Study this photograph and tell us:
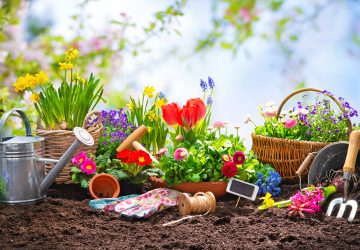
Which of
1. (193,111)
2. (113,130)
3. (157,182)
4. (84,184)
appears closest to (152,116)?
(113,130)

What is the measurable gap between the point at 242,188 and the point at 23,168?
3.85 ft

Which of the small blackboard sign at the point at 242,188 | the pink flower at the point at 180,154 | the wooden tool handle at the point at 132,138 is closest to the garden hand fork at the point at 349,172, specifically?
the small blackboard sign at the point at 242,188

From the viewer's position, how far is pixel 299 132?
12.3ft

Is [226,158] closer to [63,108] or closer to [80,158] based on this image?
[80,158]

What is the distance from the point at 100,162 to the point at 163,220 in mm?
773

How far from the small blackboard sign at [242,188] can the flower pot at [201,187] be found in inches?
4.3

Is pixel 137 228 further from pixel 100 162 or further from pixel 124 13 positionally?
pixel 124 13

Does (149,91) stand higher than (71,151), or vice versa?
(149,91)

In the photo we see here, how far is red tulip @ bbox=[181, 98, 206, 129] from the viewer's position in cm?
358

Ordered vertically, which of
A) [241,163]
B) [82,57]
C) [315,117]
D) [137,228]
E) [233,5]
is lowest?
[137,228]

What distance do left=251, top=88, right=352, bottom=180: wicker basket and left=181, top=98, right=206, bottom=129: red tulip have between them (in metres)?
0.43

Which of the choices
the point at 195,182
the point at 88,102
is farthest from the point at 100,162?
the point at 195,182

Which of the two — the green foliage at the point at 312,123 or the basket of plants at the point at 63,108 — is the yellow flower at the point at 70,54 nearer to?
the basket of plants at the point at 63,108

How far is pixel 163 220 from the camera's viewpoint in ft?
9.72
